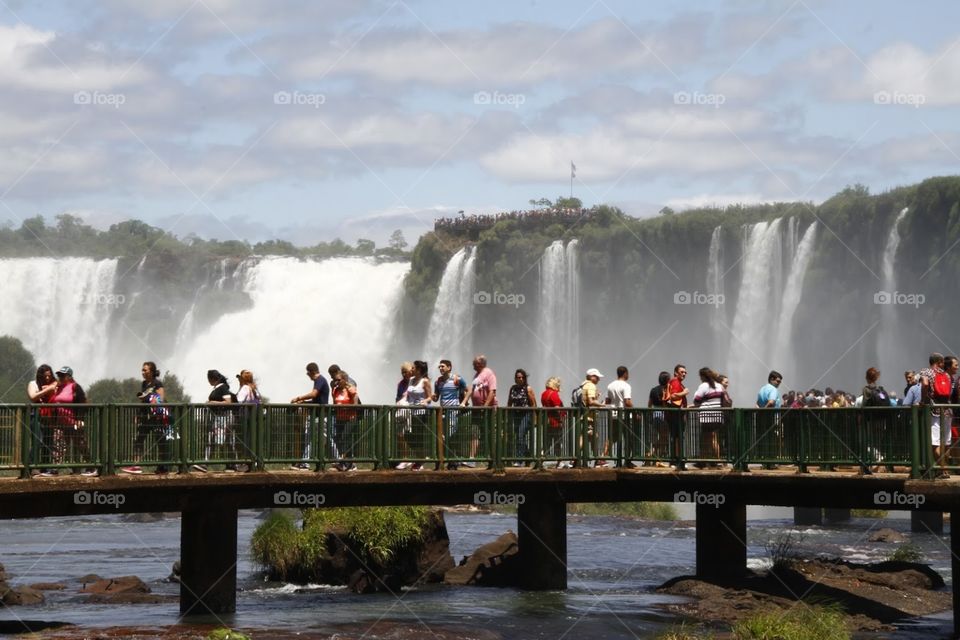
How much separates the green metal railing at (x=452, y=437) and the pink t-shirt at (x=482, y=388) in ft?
1.73

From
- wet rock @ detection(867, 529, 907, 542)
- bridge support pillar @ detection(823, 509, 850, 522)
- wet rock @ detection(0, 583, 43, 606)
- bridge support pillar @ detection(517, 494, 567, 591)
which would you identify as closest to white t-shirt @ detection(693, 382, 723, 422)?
bridge support pillar @ detection(517, 494, 567, 591)

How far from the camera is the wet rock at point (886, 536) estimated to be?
140ft

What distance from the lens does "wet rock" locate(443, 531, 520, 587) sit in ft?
103

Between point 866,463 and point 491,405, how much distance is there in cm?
662

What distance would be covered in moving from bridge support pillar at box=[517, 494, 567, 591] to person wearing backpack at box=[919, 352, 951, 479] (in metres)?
8.33

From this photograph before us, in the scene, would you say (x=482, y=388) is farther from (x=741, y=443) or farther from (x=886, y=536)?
(x=886, y=536)

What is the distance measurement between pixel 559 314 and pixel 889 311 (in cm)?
2496

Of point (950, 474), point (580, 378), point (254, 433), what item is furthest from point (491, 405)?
point (580, 378)

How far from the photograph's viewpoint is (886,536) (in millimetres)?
43125

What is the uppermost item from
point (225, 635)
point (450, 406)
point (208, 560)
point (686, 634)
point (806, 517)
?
point (450, 406)

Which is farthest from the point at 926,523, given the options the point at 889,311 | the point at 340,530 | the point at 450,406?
the point at 889,311

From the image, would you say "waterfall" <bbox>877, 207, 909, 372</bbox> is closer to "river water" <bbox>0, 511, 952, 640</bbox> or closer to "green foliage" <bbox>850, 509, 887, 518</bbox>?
"green foliage" <bbox>850, 509, 887, 518</bbox>

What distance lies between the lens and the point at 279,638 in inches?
901

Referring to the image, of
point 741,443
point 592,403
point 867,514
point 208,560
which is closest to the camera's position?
point 208,560
